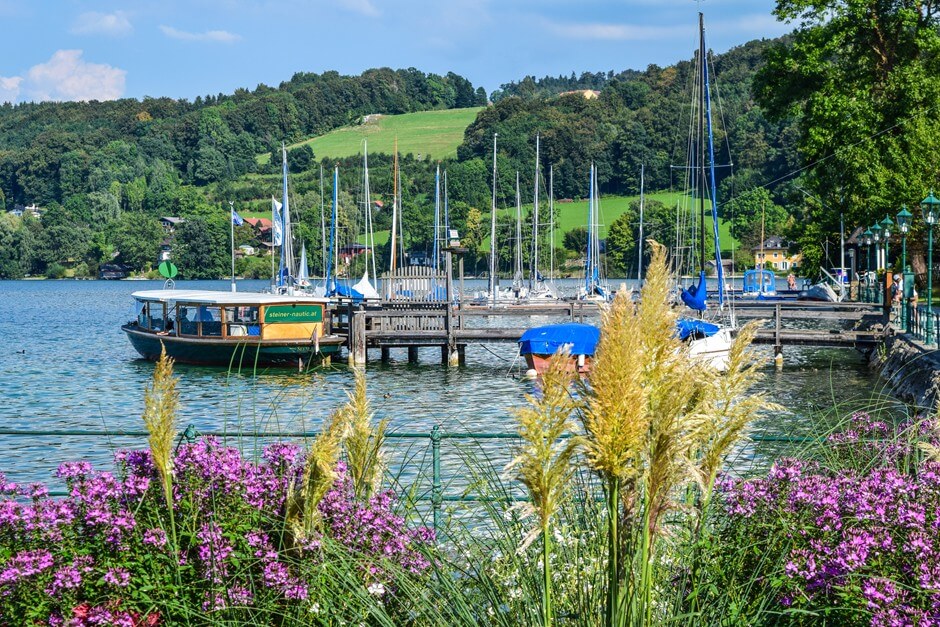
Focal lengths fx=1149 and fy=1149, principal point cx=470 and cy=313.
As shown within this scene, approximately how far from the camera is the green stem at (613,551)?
9.93 ft

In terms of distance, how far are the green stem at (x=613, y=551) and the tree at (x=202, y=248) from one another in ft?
497

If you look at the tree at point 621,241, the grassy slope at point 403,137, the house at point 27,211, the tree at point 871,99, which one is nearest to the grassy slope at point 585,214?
the tree at point 621,241

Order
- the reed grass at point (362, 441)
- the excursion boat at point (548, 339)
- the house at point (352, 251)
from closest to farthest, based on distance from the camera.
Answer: the reed grass at point (362, 441)
the excursion boat at point (548, 339)
the house at point (352, 251)

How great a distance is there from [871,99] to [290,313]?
22.6m

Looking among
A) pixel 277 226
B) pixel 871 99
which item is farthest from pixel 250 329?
pixel 871 99

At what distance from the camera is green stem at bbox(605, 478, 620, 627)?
9.93ft

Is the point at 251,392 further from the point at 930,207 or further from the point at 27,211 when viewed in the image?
the point at 27,211

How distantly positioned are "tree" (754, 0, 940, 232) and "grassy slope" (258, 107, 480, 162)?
12437 centimetres

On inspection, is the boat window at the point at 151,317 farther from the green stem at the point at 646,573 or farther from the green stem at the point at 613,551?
the green stem at the point at 613,551

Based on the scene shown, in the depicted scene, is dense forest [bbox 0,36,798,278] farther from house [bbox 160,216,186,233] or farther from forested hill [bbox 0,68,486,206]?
house [bbox 160,216,186,233]

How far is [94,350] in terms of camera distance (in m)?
45.2

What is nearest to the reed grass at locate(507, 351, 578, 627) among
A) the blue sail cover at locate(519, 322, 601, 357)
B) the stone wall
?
the stone wall

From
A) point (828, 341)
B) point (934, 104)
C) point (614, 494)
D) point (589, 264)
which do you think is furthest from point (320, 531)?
point (589, 264)

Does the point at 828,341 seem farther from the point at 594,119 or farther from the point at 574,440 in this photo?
the point at 594,119
